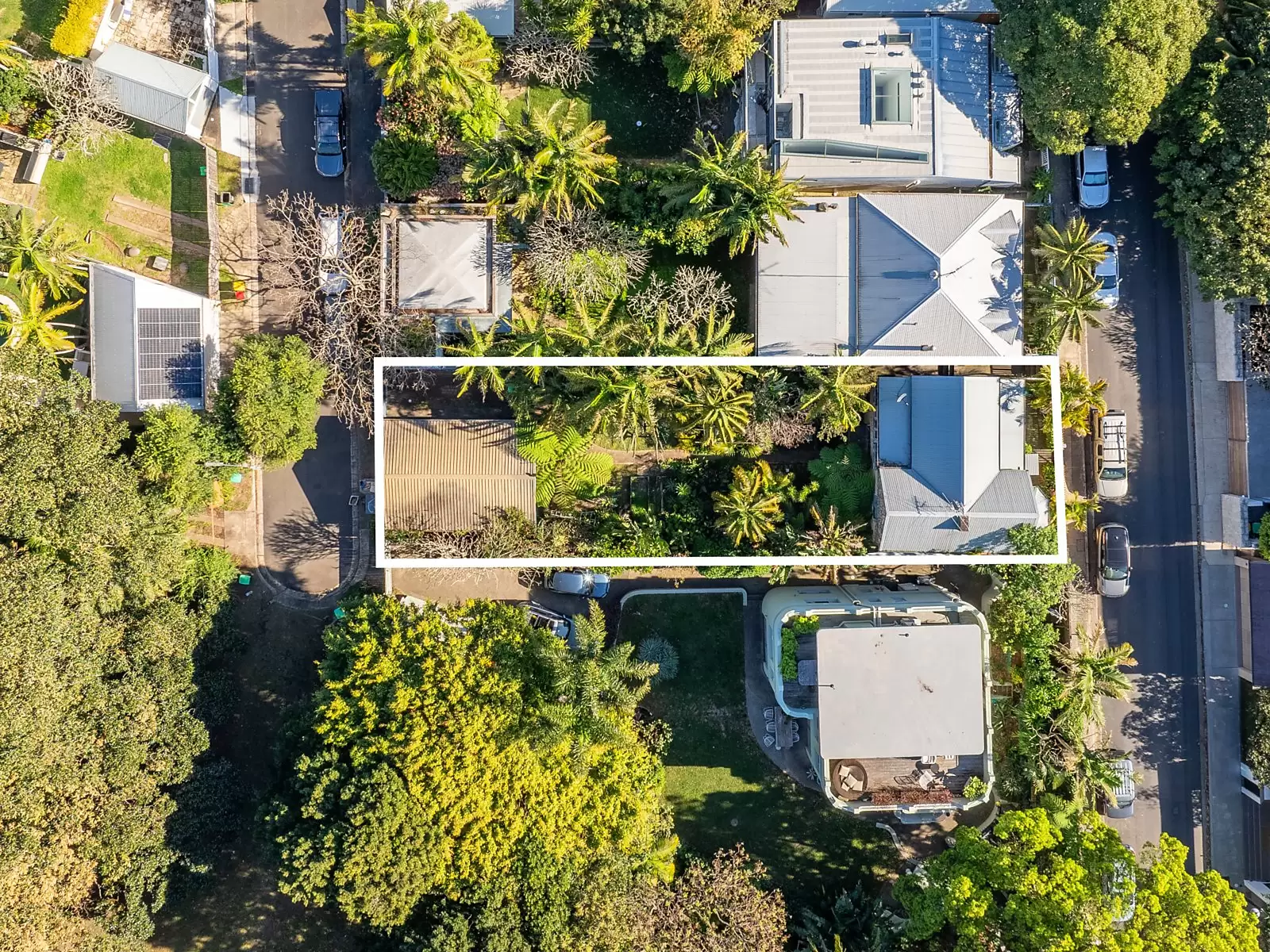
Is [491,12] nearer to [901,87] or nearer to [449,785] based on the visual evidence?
[901,87]

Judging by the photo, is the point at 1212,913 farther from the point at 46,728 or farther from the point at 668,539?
the point at 46,728

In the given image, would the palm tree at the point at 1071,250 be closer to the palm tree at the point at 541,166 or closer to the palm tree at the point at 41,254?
the palm tree at the point at 541,166

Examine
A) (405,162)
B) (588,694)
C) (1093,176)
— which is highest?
(405,162)

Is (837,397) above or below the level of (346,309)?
below

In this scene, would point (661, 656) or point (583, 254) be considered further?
point (661, 656)

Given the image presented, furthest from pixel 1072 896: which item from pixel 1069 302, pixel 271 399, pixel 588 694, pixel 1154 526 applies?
pixel 271 399

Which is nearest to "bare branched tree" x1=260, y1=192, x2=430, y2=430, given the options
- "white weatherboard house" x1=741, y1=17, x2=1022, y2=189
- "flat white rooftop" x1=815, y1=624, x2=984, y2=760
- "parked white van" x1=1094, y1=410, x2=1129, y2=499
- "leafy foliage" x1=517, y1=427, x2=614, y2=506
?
"leafy foliage" x1=517, y1=427, x2=614, y2=506

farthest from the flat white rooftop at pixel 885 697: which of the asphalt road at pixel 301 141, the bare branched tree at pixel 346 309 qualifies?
the asphalt road at pixel 301 141
